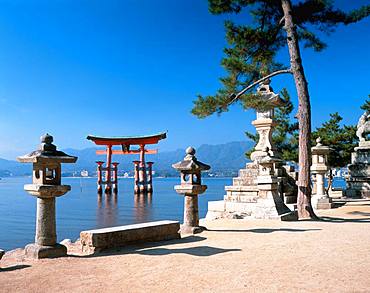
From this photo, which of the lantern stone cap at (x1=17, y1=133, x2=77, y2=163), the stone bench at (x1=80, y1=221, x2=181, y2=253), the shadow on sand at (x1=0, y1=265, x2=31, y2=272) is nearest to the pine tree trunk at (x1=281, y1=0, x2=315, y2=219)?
the stone bench at (x1=80, y1=221, x2=181, y2=253)

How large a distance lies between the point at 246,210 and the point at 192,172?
4619 millimetres

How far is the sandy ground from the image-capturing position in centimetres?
400

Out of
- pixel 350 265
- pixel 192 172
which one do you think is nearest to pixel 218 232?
pixel 192 172

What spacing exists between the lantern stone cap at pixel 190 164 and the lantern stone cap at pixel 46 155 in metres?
Result: 2.78

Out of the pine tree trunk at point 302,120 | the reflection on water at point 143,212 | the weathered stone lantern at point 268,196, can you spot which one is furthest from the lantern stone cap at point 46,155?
the reflection on water at point 143,212

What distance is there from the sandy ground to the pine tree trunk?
3.14 meters

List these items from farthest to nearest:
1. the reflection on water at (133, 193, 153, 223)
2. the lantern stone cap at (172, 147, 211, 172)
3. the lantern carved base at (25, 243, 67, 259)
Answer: the reflection on water at (133, 193, 153, 223) < the lantern stone cap at (172, 147, 211, 172) < the lantern carved base at (25, 243, 67, 259)

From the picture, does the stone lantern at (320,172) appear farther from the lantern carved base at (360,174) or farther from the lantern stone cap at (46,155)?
the lantern stone cap at (46,155)

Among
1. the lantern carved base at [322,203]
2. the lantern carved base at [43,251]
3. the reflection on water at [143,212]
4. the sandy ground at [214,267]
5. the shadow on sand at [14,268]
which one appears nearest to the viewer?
the sandy ground at [214,267]

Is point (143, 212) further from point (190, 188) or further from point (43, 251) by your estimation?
point (43, 251)

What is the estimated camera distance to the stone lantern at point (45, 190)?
18.6 feet

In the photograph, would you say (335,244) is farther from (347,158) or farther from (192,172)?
(347,158)

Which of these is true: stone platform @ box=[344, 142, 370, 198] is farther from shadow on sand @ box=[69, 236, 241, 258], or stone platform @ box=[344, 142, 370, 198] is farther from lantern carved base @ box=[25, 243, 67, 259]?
lantern carved base @ box=[25, 243, 67, 259]

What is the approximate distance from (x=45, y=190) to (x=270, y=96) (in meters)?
9.81
